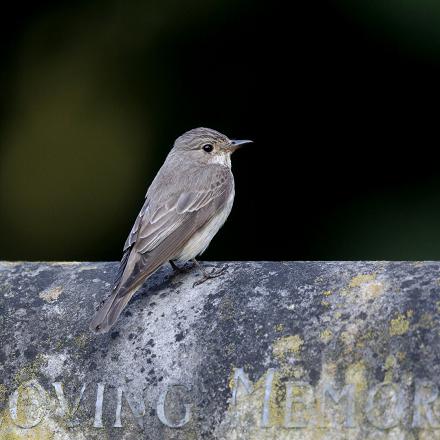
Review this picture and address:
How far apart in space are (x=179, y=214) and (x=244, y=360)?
1.49 m

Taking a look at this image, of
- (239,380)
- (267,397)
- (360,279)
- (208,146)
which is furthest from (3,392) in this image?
(208,146)

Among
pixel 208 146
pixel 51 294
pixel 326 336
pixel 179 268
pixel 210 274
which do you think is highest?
pixel 208 146

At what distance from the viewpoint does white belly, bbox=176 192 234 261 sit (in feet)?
14.5

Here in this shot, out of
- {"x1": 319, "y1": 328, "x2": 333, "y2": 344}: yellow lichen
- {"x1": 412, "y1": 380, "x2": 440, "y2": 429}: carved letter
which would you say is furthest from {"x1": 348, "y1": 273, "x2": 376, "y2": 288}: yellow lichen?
A: {"x1": 412, "y1": 380, "x2": 440, "y2": 429}: carved letter

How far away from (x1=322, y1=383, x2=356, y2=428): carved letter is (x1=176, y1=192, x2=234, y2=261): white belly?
1530 millimetres

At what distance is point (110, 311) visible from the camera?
3.45m

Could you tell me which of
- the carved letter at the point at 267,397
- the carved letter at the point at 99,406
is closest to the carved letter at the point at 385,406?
the carved letter at the point at 267,397

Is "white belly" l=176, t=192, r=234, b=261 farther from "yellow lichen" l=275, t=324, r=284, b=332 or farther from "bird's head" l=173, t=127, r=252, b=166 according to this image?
"yellow lichen" l=275, t=324, r=284, b=332

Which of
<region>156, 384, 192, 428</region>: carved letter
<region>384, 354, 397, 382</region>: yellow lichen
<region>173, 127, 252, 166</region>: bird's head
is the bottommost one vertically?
<region>156, 384, 192, 428</region>: carved letter

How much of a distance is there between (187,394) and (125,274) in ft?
2.58

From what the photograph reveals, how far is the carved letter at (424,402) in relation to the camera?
287 centimetres

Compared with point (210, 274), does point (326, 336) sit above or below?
below

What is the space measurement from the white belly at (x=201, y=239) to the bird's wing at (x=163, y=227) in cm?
4

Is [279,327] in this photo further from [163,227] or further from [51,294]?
[163,227]
